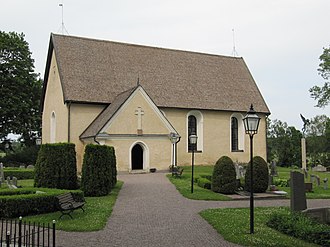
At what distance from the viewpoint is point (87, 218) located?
13.2 meters

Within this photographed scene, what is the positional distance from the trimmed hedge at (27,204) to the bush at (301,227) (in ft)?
25.1

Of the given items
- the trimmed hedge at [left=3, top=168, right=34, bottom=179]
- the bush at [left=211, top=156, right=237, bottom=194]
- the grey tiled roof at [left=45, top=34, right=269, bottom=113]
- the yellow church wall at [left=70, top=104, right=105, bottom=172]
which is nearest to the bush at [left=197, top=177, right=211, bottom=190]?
the bush at [left=211, top=156, right=237, bottom=194]

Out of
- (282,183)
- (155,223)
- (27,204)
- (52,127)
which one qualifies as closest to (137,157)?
(52,127)

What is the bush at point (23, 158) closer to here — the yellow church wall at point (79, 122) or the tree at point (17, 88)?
the tree at point (17, 88)

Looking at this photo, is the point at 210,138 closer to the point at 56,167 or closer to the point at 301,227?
the point at 56,167

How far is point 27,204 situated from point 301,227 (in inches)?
363

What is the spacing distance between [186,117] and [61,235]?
86.1ft

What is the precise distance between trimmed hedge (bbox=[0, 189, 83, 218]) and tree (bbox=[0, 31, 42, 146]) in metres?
31.7

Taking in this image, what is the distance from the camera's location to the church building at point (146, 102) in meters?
30.3

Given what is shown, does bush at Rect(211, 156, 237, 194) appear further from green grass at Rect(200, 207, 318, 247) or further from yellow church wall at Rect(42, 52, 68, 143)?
yellow church wall at Rect(42, 52, 68, 143)

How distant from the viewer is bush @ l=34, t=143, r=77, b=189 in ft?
61.3

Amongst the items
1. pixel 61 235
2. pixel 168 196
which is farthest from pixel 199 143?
pixel 61 235

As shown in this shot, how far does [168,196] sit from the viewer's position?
1852cm

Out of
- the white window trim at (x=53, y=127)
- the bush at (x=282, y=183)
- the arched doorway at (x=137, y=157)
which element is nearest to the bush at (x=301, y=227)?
the bush at (x=282, y=183)
